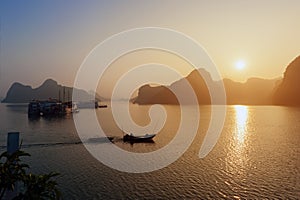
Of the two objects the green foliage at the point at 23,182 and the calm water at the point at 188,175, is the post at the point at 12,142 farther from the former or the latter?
the calm water at the point at 188,175

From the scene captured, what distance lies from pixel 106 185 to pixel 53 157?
739 inches

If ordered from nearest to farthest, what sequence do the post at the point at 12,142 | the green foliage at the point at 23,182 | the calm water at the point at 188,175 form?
the green foliage at the point at 23,182 < the post at the point at 12,142 < the calm water at the point at 188,175

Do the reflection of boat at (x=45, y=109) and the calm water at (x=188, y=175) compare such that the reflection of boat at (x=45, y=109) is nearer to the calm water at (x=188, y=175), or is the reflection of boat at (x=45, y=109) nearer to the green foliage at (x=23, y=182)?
the calm water at (x=188, y=175)

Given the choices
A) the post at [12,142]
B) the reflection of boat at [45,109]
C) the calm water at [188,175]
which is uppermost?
the reflection of boat at [45,109]

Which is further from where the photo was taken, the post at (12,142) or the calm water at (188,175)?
the calm water at (188,175)

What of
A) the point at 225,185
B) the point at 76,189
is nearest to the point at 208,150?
the point at 225,185

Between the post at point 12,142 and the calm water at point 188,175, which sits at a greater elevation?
the post at point 12,142

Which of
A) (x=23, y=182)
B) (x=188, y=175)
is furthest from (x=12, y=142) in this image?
(x=188, y=175)

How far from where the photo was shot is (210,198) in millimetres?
28625

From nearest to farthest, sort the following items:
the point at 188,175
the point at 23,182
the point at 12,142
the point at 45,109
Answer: the point at 23,182 < the point at 12,142 < the point at 188,175 < the point at 45,109

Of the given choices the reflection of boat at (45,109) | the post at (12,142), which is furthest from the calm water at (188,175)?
the reflection of boat at (45,109)

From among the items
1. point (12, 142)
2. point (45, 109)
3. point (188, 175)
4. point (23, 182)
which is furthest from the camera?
point (45, 109)

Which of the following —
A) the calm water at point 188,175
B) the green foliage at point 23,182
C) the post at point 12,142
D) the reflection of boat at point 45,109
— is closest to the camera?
the green foliage at point 23,182

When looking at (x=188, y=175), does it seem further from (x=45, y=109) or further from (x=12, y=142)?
(x=45, y=109)
